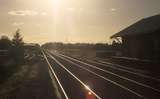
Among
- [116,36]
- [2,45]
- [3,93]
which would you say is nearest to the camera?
[3,93]

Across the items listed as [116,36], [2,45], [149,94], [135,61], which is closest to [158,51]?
[135,61]

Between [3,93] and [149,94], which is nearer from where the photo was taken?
[149,94]

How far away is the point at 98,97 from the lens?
582 inches

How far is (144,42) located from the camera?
39500 mm

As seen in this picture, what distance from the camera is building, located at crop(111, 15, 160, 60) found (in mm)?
36134

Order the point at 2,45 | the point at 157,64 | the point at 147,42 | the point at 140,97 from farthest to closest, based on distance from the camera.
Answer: the point at 2,45, the point at 147,42, the point at 157,64, the point at 140,97

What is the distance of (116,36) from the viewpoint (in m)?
47.2

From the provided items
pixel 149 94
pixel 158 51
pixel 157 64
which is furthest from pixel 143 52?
pixel 149 94

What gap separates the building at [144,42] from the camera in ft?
119

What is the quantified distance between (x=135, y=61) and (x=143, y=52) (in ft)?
11.6

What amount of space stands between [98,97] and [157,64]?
18751mm

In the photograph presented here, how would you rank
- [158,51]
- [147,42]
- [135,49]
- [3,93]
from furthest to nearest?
[135,49]
[147,42]
[158,51]
[3,93]

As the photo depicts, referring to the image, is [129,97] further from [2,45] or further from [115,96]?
[2,45]

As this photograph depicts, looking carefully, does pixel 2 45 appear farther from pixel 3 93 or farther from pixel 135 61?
pixel 3 93
